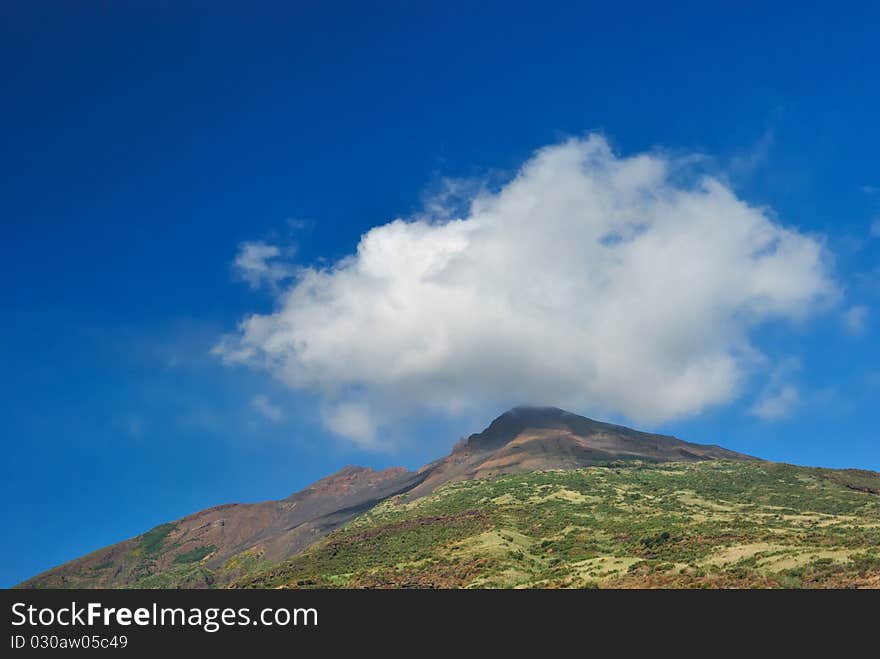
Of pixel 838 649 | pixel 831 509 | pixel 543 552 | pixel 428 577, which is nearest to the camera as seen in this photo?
pixel 838 649

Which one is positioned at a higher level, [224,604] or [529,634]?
[224,604]

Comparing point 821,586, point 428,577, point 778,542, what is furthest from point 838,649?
point 428,577

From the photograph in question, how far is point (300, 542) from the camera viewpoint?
195375mm

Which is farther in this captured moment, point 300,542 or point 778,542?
point 300,542

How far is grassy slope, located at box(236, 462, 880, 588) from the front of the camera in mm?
70250

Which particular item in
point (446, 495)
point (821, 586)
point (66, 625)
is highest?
point (446, 495)

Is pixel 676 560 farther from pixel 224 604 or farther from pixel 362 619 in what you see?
pixel 224 604

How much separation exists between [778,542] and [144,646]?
2961 inches

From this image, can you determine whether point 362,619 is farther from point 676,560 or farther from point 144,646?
point 676,560

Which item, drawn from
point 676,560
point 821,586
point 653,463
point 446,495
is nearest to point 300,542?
point 446,495

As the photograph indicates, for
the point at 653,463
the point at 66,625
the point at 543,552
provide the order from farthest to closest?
the point at 653,463
the point at 543,552
the point at 66,625

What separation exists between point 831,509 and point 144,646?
123184mm

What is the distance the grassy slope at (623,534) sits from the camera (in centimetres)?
7025

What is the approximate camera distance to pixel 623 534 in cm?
10406
